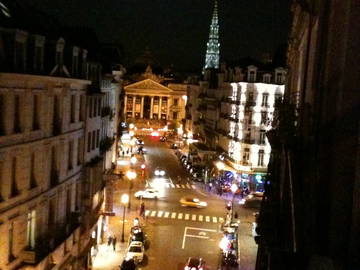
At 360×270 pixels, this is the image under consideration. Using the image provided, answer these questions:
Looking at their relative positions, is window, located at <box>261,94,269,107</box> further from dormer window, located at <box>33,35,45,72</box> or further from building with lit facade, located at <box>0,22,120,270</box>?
dormer window, located at <box>33,35,45,72</box>

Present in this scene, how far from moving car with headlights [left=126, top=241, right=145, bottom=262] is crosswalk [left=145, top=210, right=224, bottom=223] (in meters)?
13.7

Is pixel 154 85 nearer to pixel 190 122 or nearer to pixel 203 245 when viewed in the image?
pixel 190 122

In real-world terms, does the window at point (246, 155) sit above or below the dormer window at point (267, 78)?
below

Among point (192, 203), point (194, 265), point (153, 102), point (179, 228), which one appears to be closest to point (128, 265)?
point (194, 265)

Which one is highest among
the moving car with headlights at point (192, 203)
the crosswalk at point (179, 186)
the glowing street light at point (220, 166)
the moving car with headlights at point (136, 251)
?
the glowing street light at point (220, 166)

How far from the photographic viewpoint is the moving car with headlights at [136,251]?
35.8m

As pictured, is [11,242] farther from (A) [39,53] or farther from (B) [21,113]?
(A) [39,53]

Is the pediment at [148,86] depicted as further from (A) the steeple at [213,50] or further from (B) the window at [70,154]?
(B) the window at [70,154]

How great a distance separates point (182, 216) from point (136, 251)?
16248 millimetres

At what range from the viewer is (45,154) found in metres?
25.8

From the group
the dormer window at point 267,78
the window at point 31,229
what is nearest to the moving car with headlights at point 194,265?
the window at point 31,229

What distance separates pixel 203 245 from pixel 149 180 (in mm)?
30838

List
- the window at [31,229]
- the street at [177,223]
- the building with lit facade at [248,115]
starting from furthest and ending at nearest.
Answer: the building with lit facade at [248,115] < the street at [177,223] < the window at [31,229]

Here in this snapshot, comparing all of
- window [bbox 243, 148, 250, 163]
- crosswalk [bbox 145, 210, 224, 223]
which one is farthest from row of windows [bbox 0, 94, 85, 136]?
window [bbox 243, 148, 250, 163]
